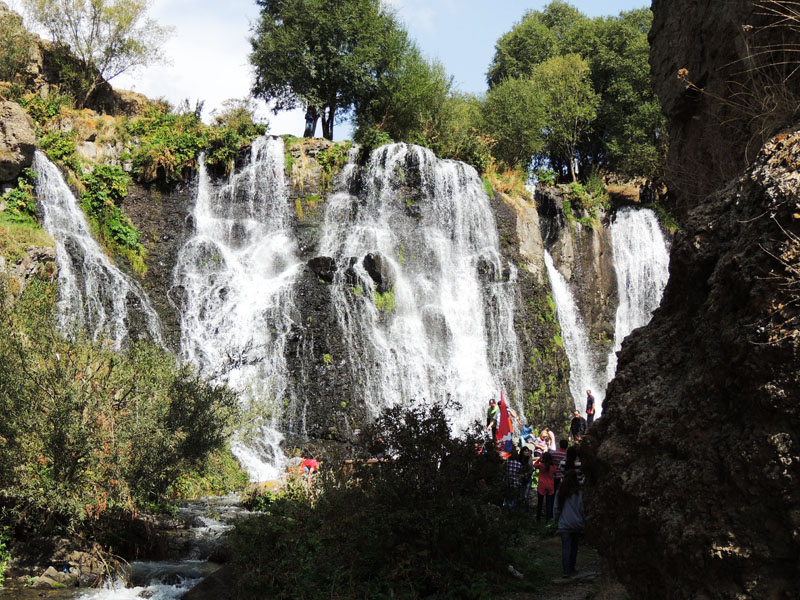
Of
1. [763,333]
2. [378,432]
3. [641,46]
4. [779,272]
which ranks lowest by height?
[378,432]

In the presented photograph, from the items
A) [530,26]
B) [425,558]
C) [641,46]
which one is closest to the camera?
[425,558]

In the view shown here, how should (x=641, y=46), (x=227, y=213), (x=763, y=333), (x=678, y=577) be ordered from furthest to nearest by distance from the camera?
(x=641, y=46)
(x=227, y=213)
(x=678, y=577)
(x=763, y=333)

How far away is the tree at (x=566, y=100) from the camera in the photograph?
34.4m

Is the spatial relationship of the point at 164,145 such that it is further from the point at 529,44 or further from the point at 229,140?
the point at 529,44

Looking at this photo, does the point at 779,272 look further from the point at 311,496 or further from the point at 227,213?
the point at 227,213

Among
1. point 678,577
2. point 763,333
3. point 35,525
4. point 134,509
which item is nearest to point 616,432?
point 678,577

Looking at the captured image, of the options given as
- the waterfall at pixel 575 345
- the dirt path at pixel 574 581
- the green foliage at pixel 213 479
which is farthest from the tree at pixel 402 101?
the dirt path at pixel 574 581

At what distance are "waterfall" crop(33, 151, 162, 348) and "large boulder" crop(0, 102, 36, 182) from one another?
875 millimetres

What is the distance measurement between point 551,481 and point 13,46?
75.2 feet

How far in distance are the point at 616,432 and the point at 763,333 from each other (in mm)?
1671

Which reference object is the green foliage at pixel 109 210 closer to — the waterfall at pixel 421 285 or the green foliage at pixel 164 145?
the green foliage at pixel 164 145

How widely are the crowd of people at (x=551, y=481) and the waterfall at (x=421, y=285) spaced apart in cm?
429

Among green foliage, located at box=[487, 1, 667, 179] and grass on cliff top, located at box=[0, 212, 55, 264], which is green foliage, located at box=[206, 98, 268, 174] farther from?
green foliage, located at box=[487, 1, 667, 179]

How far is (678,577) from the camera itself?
472cm
